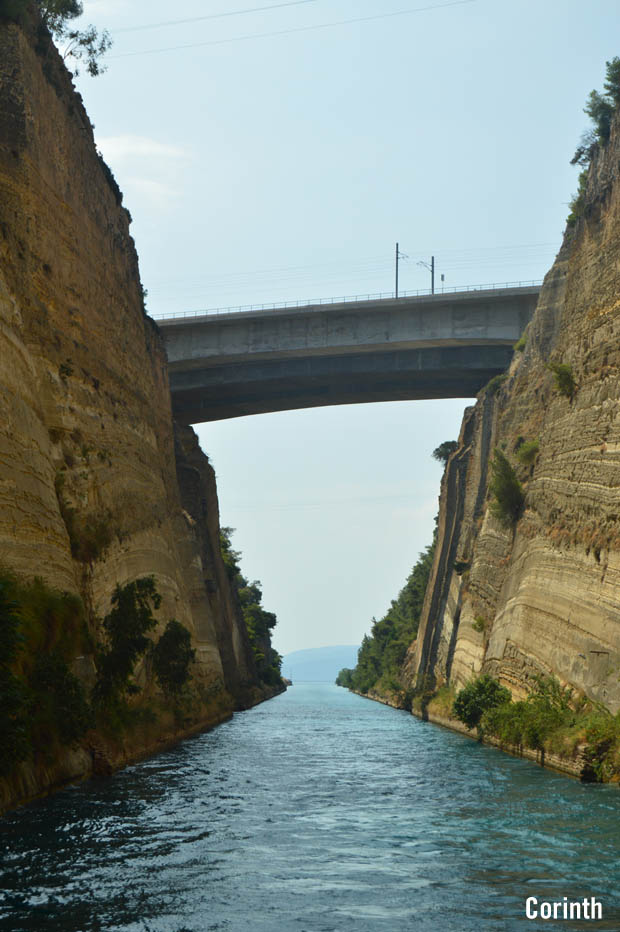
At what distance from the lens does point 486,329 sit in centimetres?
5378

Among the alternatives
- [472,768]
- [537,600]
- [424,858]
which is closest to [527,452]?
[537,600]

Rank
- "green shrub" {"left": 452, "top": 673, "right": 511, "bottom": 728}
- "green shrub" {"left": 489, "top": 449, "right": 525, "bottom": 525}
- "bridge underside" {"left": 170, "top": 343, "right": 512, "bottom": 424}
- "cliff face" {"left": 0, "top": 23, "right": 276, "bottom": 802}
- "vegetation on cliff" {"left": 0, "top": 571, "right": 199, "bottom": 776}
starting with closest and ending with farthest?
1. "vegetation on cliff" {"left": 0, "top": 571, "right": 199, "bottom": 776}
2. "cliff face" {"left": 0, "top": 23, "right": 276, "bottom": 802}
3. "green shrub" {"left": 452, "top": 673, "right": 511, "bottom": 728}
4. "green shrub" {"left": 489, "top": 449, "right": 525, "bottom": 525}
5. "bridge underside" {"left": 170, "top": 343, "right": 512, "bottom": 424}

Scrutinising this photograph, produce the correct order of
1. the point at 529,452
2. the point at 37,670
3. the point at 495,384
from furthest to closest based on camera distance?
the point at 495,384 < the point at 529,452 < the point at 37,670

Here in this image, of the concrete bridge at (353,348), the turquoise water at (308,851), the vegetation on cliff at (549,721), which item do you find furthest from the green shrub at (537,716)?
the concrete bridge at (353,348)

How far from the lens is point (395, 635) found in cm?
9512

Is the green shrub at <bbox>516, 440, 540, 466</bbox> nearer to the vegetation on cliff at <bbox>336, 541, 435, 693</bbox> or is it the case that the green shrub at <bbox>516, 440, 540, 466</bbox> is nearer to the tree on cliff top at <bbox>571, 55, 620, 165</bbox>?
the tree on cliff top at <bbox>571, 55, 620, 165</bbox>

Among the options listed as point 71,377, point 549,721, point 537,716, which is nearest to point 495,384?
point 71,377

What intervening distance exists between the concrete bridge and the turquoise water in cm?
3309

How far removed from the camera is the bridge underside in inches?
2186

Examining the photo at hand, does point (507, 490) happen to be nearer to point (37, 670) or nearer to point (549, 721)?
point (549, 721)

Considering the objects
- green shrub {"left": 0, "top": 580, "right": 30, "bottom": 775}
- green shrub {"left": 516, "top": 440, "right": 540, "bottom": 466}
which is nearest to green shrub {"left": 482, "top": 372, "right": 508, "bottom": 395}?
green shrub {"left": 516, "top": 440, "right": 540, "bottom": 466}

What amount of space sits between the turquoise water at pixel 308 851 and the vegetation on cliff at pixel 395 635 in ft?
156

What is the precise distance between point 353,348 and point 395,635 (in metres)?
46.8

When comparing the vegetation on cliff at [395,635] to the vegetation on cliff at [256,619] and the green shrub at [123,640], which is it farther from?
the green shrub at [123,640]
